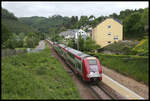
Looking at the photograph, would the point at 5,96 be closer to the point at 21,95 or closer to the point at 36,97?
the point at 21,95

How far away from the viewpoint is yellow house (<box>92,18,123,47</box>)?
39188 mm

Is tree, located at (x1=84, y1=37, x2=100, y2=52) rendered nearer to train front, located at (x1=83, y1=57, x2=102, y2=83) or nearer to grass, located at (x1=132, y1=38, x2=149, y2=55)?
grass, located at (x1=132, y1=38, x2=149, y2=55)

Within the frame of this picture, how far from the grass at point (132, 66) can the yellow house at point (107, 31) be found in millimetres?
13514

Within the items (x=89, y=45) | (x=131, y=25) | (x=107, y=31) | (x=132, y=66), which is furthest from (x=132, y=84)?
(x=131, y=25)

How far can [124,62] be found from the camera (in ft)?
74.7

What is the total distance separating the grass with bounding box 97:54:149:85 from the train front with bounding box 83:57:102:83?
5077 mm

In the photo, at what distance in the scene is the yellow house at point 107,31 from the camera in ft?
129

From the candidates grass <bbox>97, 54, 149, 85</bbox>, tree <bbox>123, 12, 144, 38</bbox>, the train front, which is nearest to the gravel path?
grass <bbox>97, 54, 149, 85</bbox>

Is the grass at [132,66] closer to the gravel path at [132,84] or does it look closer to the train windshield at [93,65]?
the gravel path at [132,84]

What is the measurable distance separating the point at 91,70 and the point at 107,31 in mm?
25367

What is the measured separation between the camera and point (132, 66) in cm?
2061

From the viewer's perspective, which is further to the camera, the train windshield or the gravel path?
the train windshield

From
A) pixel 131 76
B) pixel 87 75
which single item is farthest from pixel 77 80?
pixel 131 76

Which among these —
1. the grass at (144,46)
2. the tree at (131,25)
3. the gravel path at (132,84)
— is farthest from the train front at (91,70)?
the tree at (131,25)
